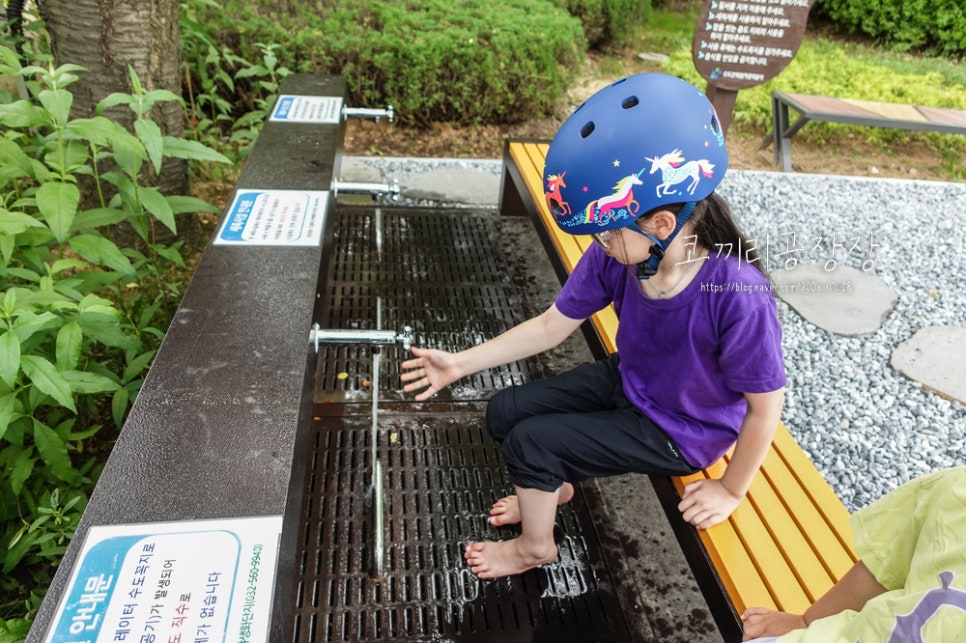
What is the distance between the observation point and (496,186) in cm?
484

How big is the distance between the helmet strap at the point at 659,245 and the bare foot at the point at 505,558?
966mm

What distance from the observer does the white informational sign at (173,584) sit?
1.14 metres

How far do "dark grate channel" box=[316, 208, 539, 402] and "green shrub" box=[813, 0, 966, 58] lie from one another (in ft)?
29.4

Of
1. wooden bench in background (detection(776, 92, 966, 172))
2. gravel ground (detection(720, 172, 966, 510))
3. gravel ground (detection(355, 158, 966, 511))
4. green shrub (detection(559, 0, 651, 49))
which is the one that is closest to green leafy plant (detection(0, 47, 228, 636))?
gravel ground (detection(355, 158, 966, 511))

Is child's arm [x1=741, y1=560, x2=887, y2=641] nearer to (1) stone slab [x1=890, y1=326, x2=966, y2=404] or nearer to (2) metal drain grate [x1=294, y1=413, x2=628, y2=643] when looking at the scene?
(2) metal drain grate [x1=294, y1=413, x2=628, y2=643]

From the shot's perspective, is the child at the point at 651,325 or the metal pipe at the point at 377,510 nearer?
the child at the point at 651,325

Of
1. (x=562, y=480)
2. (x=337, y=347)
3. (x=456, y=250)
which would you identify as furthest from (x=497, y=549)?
(x=456, y=250)

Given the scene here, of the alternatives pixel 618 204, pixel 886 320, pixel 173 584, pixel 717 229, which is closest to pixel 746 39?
pixel 886 320

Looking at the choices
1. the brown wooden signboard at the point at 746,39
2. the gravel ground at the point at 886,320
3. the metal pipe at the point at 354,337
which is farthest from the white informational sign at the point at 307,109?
the brown wooden signboard at the point at 746,39

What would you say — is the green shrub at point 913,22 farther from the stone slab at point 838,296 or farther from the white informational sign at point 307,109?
the white informational sign at point 307,109

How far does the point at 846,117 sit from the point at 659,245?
4809mm

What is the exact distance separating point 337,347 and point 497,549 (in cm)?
139

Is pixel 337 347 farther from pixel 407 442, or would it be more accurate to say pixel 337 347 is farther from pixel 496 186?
pixel 496 186

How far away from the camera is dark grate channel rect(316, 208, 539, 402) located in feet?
9.87
